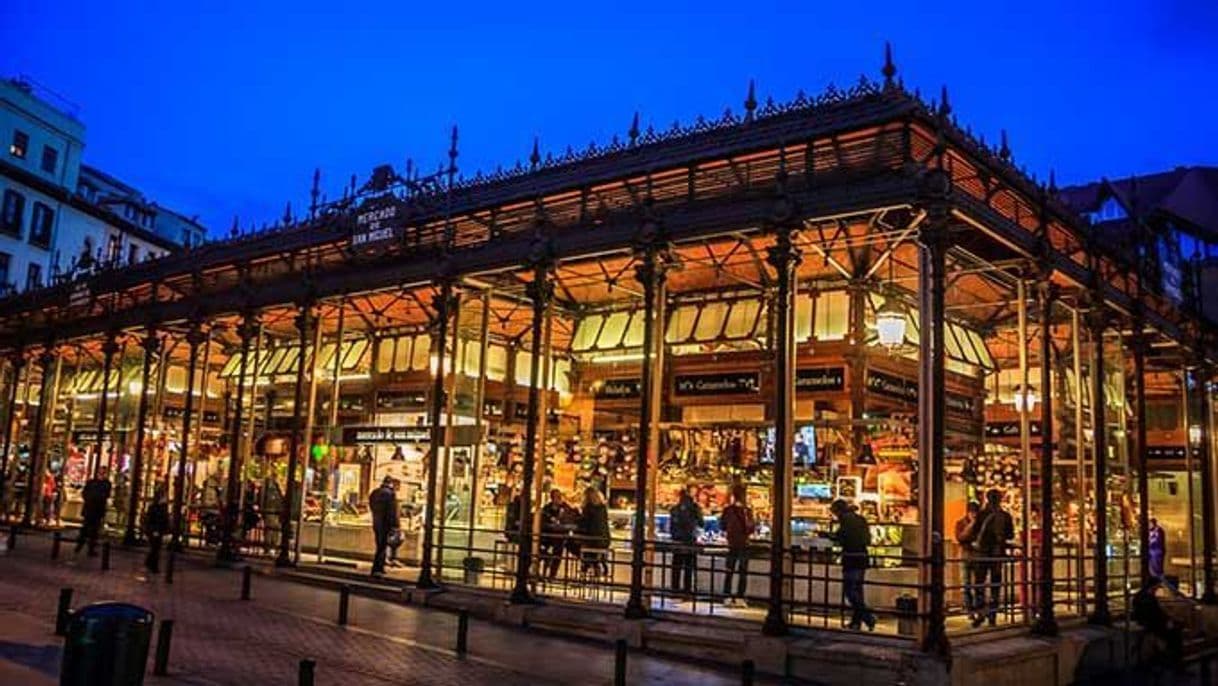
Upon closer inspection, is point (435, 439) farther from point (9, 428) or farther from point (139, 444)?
point (9, 428)

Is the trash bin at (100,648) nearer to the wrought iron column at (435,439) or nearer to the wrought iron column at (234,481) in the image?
the wrought iron column at (435,439)

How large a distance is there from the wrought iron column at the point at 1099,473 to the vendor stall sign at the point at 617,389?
8547mm

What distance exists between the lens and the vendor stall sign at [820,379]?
1783cm

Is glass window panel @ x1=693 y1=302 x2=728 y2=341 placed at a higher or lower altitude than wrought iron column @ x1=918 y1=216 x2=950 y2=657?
higher

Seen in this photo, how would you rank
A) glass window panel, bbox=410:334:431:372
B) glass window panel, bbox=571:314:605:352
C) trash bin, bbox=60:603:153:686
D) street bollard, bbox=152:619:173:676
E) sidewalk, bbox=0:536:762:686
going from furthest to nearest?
glass window panel, bbox=410:334:431:372 → glass window panel, bbox=571:314:605:352 → sidewalk, bbox=0:536:762:686 → street bollard, bbox=152:619:173:676 → trash bin, bbox=60:603:153:686

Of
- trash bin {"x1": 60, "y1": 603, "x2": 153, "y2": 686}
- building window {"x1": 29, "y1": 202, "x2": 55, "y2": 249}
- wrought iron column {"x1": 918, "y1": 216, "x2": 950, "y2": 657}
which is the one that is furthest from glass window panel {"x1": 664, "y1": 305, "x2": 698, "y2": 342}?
building window {"x1": 29, "y1": 202, "x2": 55, "y2": 249}

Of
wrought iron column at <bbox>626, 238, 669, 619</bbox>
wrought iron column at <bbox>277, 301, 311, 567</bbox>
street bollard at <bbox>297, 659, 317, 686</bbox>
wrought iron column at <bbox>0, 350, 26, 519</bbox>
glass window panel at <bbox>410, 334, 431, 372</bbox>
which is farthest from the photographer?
wrought iron column at <bbox>0, 350, 26, 519</bbox>

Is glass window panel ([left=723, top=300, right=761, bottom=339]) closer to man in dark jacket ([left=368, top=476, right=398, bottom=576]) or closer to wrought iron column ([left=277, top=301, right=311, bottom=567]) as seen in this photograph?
man in dark jacket ([left=368, top=476, right=398, bottom=576])

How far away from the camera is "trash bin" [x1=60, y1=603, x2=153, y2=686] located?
6.97 meters

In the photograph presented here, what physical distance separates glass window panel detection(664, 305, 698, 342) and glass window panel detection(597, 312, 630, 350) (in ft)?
4.67

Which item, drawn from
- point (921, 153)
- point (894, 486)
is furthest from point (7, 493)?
point (921, 153)

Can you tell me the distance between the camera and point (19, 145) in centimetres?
5369

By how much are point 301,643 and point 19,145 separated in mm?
50741

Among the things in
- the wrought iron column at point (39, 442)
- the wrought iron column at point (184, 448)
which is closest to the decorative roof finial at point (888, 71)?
the wrought iron column at point (184, 448)
